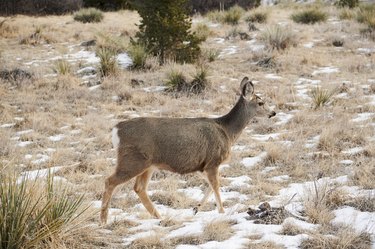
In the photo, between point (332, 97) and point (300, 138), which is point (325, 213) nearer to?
point (300, 138)

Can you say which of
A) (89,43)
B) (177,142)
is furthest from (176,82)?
(177,142)

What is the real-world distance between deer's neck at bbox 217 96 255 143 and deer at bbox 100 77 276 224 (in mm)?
14

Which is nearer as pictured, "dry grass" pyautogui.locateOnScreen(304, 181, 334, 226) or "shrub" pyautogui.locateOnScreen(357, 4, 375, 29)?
"dry grass" pyautogui.locateOnScreen(304, 181, 334, 226)

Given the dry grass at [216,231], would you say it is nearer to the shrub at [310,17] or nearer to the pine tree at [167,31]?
the pine tree at [167,31]

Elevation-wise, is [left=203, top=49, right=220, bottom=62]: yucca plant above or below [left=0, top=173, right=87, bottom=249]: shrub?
below

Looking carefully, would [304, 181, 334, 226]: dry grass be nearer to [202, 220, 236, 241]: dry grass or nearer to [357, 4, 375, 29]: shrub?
[202, 220, 236, 241]: dry grass

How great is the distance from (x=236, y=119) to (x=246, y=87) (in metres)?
0.46

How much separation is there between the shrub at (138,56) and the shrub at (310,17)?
8691 mm

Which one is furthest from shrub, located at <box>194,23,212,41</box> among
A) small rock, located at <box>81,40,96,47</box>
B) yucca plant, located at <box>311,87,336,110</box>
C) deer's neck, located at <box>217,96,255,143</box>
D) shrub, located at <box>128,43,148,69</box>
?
deer's neck, located at <box>217,96,255,143</box>

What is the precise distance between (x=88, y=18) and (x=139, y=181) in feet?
53.9

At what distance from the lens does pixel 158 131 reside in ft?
19.0

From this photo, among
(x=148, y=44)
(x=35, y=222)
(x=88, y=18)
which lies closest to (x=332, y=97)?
(x=148, y=44)

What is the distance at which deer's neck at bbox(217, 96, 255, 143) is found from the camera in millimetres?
6836

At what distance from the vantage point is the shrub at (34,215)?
4098mm
